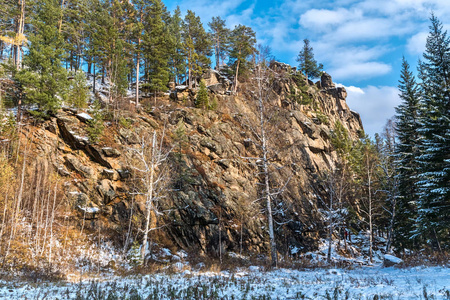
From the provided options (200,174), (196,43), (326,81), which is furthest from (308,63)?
(200,174)

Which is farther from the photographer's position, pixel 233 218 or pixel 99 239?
pixel 233 218

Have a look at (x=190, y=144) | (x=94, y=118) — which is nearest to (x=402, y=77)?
(x=190, y=144)

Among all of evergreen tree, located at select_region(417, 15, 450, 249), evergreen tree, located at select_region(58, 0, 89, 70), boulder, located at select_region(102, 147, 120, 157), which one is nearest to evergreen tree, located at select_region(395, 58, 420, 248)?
evergreen tree, located at select_region(417, 15, 450, 249)

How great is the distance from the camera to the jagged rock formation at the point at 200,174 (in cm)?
1933

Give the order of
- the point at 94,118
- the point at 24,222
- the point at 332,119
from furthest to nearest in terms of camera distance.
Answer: the point at 332,119
the point at 94,118
the point at 24,222

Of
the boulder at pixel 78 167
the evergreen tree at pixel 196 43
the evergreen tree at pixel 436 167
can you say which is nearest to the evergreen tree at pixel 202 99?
the evergreen tree at pixel 196 43

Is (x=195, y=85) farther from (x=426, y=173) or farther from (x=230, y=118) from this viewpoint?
(x=426, y=173)

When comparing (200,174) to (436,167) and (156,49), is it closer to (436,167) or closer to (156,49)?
(436,167)

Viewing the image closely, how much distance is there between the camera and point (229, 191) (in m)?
25.6

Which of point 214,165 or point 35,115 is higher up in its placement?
point 35,115

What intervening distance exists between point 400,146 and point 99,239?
27.3 metres

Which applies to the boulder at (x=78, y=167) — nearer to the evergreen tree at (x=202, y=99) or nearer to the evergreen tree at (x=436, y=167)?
the evergreen tree at (x=202, y=99)

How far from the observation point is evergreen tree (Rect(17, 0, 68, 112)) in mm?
19844

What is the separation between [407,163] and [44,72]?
33786 millimetres
